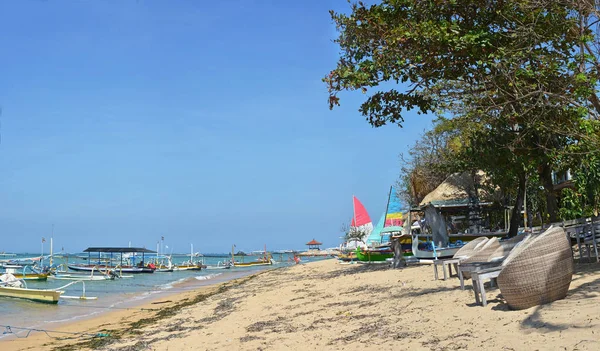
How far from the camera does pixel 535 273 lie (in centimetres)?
717

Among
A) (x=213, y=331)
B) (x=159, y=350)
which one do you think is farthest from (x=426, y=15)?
(x=159, y=350)

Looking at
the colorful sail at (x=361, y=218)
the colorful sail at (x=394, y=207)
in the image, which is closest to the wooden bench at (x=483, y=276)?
the colorful sail at (x=394, y=207)

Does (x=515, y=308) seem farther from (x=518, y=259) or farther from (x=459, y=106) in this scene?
(x=459, y=106)

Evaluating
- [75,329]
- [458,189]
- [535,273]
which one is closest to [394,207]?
[458,189]

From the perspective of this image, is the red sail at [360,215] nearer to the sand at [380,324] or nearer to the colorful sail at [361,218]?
the colorful sail at [361,218]

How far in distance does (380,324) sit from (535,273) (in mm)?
2533

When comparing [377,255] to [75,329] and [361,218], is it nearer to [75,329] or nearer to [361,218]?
[75,329]

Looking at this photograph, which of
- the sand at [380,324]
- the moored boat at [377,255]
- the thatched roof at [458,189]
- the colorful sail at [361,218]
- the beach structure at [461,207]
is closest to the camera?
the sand at [380,324]

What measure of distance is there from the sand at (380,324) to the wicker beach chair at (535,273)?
15 cm

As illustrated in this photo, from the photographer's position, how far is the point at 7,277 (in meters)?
33.4

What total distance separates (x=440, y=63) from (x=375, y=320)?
6.77 meters

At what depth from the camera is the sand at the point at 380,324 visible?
6.35m

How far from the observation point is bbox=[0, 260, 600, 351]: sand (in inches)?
250

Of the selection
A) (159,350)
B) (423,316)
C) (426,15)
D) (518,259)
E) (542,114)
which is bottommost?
(159,350)
